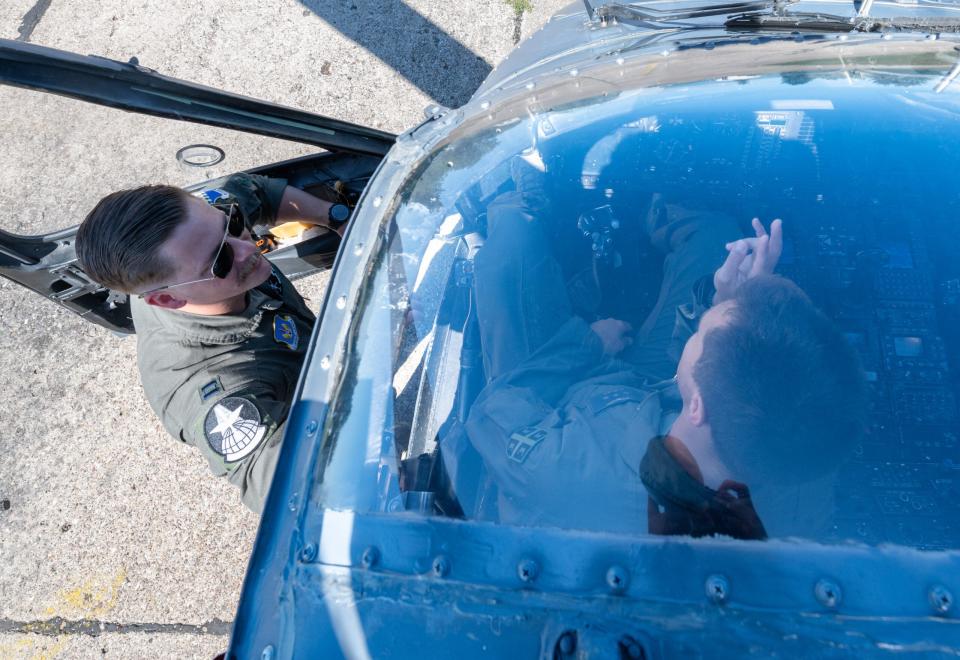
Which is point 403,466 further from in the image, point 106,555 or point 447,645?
point 106,555

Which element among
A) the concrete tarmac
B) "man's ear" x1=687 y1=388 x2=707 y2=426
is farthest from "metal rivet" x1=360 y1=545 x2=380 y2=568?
the concrete tarmac

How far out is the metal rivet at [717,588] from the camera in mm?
843

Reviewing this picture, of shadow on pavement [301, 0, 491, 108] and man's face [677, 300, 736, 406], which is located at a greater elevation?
shadow on pavement [301, 0, 491, 108]

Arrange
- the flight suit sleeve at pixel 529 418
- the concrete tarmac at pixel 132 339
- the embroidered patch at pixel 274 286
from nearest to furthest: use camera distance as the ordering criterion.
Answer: the flight suit sleeve at pixel 529 418, the embroidered patch at pixel 274 286, the concrete tarmac at pixel 132 339

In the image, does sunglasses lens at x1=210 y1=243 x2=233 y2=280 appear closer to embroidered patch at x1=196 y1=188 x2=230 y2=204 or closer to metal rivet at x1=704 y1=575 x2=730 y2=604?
embroidered patch at x1=196 y1=188 x2=230 y2=204

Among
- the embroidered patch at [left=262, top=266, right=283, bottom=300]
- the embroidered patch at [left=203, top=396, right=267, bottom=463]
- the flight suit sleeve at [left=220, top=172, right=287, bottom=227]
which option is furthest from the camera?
the flight suit sleeve at [left=220, top=172, right=287, bottom=227]

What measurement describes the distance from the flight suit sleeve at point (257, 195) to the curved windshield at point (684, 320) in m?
0.97

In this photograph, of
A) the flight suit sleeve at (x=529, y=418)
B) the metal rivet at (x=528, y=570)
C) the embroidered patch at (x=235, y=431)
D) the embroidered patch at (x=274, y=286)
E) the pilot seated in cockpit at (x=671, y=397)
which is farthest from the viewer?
the embroidered patch at (x=274, y=286)

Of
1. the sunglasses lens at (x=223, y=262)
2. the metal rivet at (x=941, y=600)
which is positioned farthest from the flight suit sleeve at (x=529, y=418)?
the sunglasses lens at (x=223, y=262)

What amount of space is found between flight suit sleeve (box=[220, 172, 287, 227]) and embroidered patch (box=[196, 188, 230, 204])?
0.03 metres

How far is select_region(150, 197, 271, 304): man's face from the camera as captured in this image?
5.82 ft

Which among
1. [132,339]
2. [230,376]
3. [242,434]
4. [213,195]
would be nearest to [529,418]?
[242,434]

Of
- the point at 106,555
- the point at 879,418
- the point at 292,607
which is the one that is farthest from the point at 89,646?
the point at 879,418

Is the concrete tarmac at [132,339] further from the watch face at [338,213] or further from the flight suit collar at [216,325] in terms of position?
the flight suit collar at [216,325]
